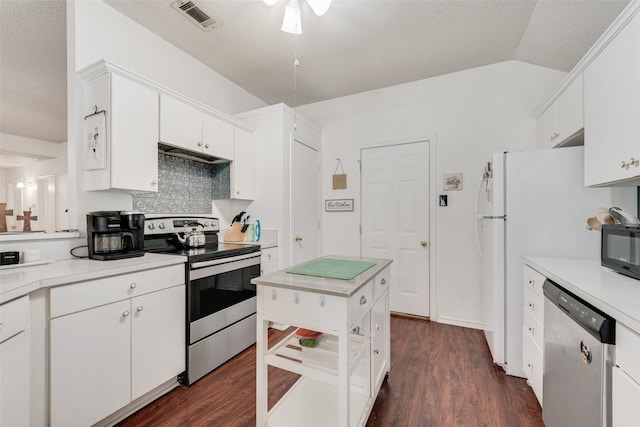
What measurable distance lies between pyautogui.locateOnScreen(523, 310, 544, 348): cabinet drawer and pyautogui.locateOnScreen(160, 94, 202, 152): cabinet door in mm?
2842

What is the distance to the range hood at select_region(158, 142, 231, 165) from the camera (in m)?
2.43

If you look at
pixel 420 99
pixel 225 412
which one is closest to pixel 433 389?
pixel 225 412

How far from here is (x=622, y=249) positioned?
1.34 metres

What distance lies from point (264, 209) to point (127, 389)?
1889 millimetres

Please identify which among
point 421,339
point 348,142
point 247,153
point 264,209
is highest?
point 348,142

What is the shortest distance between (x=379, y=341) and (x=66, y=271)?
1835 millimetres

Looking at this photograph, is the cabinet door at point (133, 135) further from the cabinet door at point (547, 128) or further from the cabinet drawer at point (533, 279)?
the cabinet door at point (547, 128)

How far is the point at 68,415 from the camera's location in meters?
1.33

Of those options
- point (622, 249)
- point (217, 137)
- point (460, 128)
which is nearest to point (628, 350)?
point (622, 249)

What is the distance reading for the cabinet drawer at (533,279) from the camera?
165cm

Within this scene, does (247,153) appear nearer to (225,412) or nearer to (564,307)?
(225,412)

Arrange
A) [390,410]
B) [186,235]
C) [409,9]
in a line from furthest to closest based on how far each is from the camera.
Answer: [186,235] < [409,9] < [390,410]

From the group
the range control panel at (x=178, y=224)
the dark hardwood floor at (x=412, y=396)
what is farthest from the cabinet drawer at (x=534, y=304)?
the range control panel at (x=178, y=224)

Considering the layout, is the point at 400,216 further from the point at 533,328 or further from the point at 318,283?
the point at 318,283
